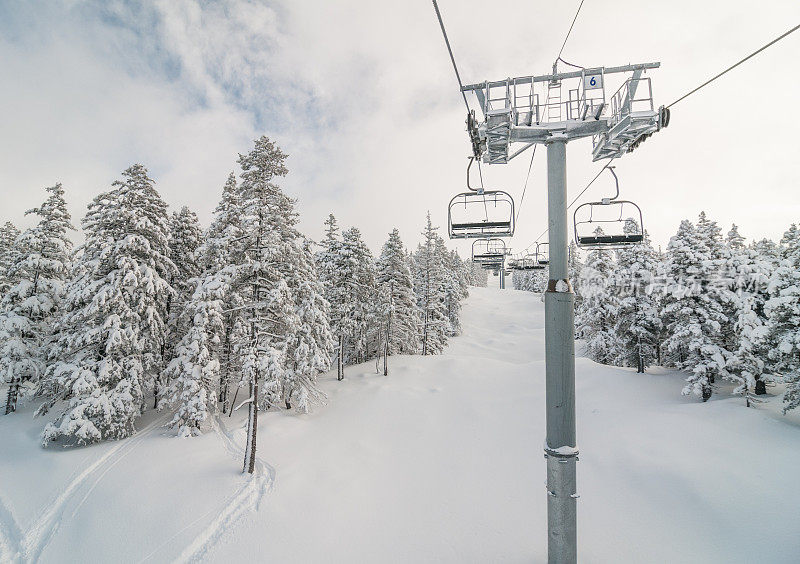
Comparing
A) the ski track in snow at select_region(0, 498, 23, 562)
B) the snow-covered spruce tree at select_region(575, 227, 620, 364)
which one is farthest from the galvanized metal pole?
the snow-covered spruce tree at select_region(575, 227, 620, 364)

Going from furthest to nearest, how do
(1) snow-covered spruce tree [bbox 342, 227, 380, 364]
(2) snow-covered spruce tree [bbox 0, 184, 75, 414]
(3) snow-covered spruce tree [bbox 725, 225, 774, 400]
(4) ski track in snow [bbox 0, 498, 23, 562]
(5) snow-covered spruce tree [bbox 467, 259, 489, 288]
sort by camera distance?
(5) snow-covered spruce tree [bbox 467, 259, 489, 288], (1) snow-covered spruce tree [bbox 342, 227, 380, 364], (2) snow-covered spruce tree [bbox 0, 184, 75, 414], (3) snow-covered spruce tree [bbox 725, 225, 774, 400], (4) ski track in snow [bbox 0, 498, 23, 562]

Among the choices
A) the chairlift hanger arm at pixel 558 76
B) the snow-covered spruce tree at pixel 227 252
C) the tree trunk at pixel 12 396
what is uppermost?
the chairlift hanger arm at pixel 558 76

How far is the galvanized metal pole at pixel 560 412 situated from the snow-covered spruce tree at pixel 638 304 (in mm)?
27087

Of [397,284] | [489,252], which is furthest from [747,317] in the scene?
[397,284]

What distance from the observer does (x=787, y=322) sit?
57.8 ft

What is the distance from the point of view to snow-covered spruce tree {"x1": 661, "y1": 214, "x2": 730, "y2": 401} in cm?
2130

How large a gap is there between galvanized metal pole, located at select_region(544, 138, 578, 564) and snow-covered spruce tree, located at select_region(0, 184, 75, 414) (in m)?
28.3

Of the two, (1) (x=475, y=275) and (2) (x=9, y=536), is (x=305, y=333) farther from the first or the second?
(1) (x=475, y=275)

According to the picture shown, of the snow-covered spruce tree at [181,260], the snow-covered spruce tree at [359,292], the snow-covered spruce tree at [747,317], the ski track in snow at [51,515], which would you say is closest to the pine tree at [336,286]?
the snow-covered spruce tree at [359,292]

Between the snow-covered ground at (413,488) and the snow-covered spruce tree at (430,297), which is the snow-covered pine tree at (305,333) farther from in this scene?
the snow-covered spruce tree at (430,297)

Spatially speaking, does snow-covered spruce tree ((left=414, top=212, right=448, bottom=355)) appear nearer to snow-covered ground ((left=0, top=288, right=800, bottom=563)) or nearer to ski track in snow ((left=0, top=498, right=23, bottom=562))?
snow-covered ground ((left=0, top=288, right=800, bottom=563))

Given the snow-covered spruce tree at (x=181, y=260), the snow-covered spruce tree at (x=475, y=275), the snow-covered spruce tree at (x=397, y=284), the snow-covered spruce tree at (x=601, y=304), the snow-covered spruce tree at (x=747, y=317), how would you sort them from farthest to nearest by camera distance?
the snow-covered spruce tree at (x=475, y=275), the snow-covered spruce tree at (x=397, y=284), the snow-covered spruce tree at (x=601, y=304), the snow-covered spruce tree at (x=181, y=260), the snow-covered spruce tree at (x=747, y=317)

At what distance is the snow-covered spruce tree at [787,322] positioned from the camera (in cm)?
1684

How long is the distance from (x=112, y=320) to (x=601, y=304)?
1433 inches
